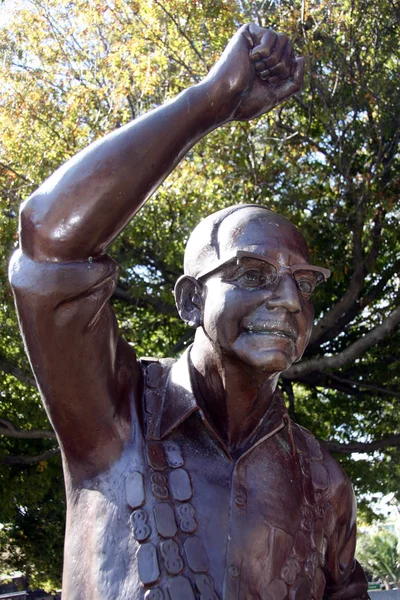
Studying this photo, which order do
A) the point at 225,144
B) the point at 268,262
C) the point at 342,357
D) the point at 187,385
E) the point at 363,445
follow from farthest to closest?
the point at 363,445 → the point at 342,357 → the point at 225,144 → the point at 187,385 → the point at 268,262

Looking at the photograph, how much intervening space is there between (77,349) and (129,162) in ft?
1.48

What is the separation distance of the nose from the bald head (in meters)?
0.09

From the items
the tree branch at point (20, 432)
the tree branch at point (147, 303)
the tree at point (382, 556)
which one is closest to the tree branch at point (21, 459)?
the tree branch at point (20, 432)

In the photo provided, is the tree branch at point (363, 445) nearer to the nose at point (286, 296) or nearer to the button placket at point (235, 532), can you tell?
the button placket at point (235, 532)

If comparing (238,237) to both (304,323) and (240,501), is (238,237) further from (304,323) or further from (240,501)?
(240,501)

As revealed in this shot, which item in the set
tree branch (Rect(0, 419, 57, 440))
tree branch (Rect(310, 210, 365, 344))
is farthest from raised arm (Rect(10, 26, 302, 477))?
tree branch (Rect(0, 419, 57, 440))

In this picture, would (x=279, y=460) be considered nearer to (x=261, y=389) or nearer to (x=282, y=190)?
(x=261, y=389)

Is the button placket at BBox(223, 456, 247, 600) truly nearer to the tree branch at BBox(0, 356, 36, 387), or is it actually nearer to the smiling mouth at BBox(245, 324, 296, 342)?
the smiling mouth at BBox(245, 324, 296, 342)

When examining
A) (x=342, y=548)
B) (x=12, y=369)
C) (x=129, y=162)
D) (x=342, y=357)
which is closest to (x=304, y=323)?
(x=129, y=162)

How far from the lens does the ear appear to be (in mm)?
2113

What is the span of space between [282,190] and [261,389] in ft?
24.0

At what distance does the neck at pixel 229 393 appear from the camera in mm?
2068

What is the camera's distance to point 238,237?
207 centimetres

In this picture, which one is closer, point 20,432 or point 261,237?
point 261,237
